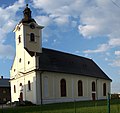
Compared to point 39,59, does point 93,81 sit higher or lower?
lower

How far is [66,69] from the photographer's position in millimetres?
51906

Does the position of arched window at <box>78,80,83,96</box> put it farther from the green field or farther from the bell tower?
the green field

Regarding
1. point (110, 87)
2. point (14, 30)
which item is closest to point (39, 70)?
point (14, 30)

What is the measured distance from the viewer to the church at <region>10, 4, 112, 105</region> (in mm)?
47062

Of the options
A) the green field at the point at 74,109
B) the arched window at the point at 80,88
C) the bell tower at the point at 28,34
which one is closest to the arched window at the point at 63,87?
the arched window at the point at 80,88

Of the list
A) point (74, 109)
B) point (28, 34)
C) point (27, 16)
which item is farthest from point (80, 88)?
point (74, 109)

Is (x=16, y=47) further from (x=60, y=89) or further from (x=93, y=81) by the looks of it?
(x=93, y=81)

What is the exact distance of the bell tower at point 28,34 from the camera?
1996 inches

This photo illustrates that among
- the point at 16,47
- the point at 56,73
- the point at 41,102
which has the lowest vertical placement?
the point at 41,102

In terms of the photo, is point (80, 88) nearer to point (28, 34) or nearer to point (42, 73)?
point (42, 73)

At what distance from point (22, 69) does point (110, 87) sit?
77.1 feet

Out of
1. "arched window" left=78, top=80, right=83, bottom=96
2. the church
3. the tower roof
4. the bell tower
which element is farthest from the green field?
the tower roof

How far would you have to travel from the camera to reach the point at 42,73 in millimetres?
46969

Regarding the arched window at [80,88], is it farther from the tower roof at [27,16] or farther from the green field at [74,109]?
the green field at [74,109]
